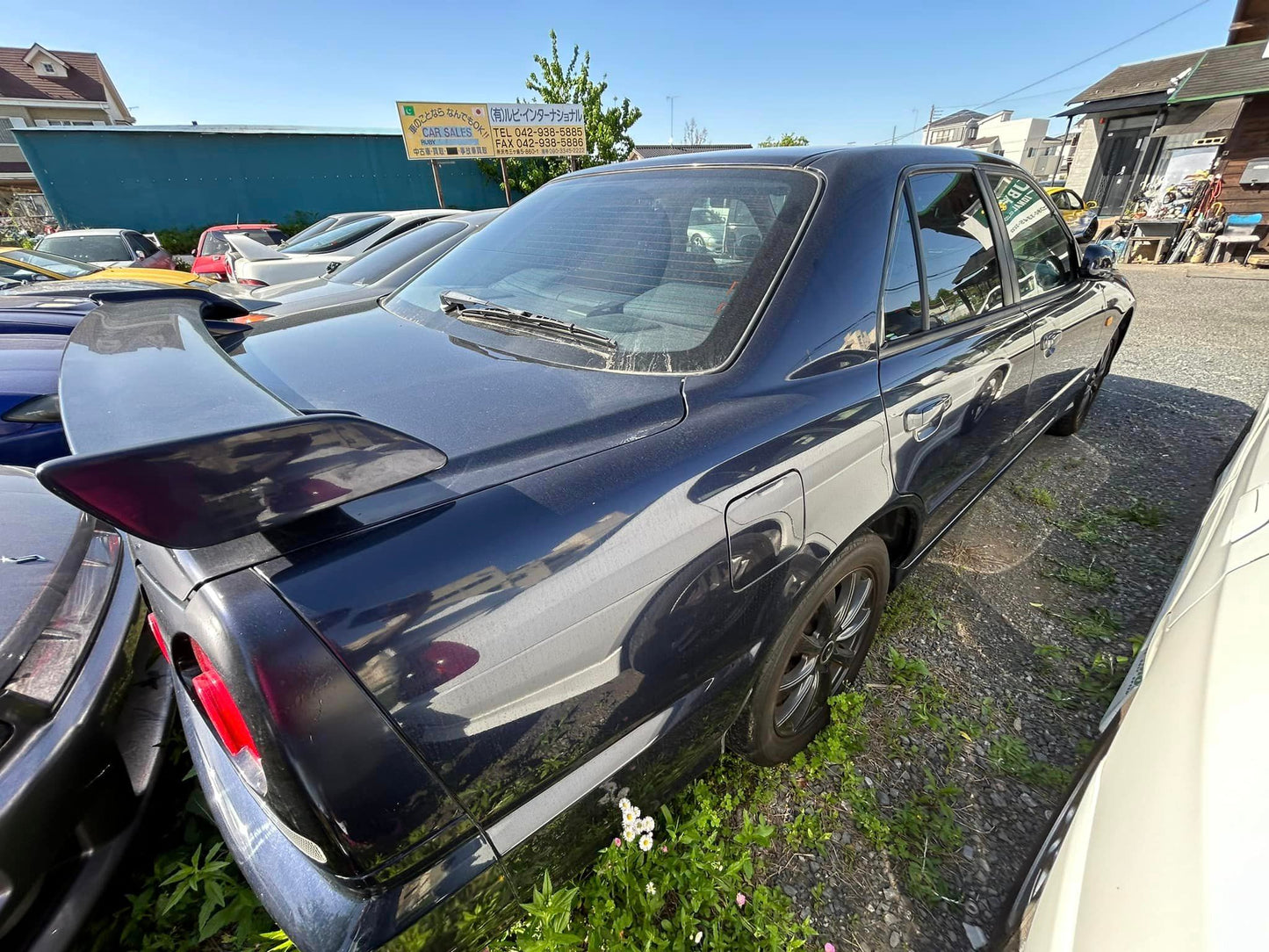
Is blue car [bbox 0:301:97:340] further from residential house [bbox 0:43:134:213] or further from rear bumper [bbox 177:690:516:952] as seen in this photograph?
residential house [bbox 0:43:134:213]

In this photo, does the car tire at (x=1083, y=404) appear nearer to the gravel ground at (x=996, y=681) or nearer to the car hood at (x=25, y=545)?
the gravel ground at (x=996, y=681)

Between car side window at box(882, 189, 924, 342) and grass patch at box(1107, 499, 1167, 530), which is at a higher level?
car side window at box(882, 189, 924, 342)

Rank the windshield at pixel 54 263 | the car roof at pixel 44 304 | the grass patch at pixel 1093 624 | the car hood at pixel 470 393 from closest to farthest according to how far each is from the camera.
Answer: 1. the car hood at pixel 470 393
2. the grass patch at pixel 1093 624
3. the car roof at pixel 44 304
4. the windshield at pixel 54 263

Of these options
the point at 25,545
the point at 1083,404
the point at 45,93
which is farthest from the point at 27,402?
the point at 45,93

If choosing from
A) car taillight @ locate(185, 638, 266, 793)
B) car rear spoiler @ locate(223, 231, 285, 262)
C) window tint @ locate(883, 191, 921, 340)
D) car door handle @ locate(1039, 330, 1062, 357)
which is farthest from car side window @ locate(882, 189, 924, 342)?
car rear spoiler @ locate(223, 231, 285, 262)

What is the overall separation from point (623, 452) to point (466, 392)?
411 mm

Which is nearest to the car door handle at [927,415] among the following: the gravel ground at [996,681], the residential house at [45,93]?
the gravel ground at [996,681]

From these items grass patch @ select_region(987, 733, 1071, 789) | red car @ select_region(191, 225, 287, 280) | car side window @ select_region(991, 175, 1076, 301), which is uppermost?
car side window @ select_region(991, 175, 1076, 301)

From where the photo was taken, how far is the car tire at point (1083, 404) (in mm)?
3834

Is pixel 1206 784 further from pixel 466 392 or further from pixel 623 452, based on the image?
pixel 466 392

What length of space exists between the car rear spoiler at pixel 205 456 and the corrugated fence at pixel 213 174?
2220cm

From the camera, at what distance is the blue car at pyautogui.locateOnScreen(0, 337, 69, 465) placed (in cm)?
248

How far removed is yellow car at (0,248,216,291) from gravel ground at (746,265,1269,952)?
25.5 ft

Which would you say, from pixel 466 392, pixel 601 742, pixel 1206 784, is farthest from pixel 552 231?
pixel 1206 784
